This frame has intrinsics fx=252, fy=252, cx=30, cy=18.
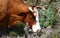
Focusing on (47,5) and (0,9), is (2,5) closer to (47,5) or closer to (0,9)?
(0,9)

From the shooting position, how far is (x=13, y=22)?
6.56 m

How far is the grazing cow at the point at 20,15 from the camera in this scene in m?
6.46

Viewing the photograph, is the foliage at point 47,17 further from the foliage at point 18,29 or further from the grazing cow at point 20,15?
the grazing cow at point 20,15

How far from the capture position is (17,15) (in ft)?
21.4

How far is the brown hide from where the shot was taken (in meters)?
6.46

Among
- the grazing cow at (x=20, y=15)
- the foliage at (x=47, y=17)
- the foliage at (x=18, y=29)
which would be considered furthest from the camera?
the foliage at (x=47, y=17)

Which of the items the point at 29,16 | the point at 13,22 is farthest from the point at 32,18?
the point at 13,22

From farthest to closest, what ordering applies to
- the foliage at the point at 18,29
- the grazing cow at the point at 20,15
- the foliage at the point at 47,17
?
the foliage at the point at 47,17 < the foliage at the point at 18,29 < the grazing cow at the point at 20,15

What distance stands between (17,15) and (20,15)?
78 mm

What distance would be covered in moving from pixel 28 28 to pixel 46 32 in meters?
0.64

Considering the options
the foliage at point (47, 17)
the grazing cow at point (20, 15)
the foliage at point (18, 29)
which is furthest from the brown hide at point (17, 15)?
the foliage at point (47, 17)

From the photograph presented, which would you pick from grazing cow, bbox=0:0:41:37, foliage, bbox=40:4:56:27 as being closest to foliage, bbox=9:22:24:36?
grazing cow, bbox=0:0:41:37

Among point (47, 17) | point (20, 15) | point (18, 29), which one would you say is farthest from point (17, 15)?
point (47, 17)

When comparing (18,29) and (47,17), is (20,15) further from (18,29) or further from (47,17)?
(47,17)
